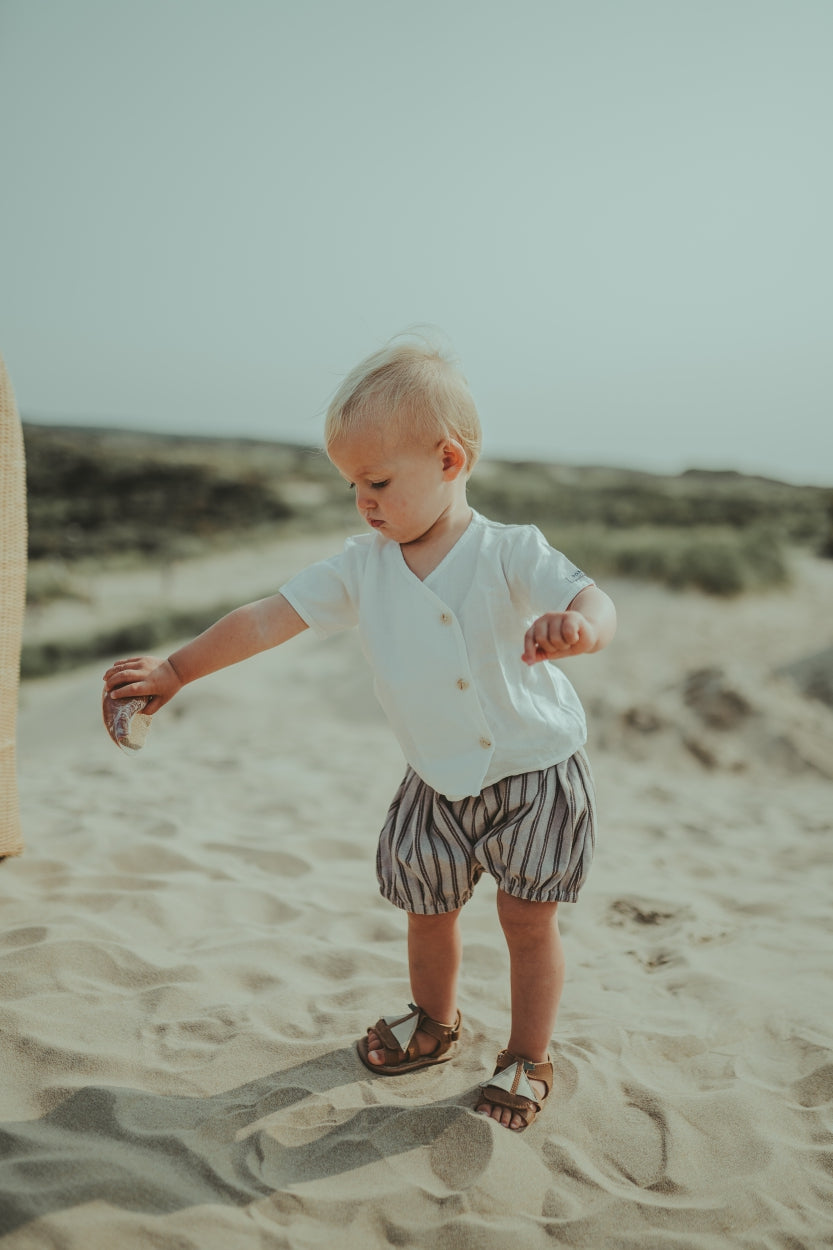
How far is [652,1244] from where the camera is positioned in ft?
5.47

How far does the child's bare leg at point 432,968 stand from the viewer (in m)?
2.14

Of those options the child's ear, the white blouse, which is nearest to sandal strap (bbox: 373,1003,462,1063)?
the white blouse

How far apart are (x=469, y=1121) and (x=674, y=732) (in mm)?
4176

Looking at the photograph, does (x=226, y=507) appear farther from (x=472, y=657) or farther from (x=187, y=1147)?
(x=187, y=1147)

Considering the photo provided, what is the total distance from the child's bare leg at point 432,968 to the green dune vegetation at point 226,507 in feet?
26.0

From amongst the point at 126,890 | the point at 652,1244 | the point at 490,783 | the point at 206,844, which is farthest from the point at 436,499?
the point at 206,844

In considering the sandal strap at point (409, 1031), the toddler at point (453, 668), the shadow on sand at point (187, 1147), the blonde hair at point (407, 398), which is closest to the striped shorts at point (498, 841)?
the toddler at point (453, 668)

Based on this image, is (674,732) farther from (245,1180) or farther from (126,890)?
(245,1180)

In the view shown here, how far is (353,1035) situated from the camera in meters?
2.32

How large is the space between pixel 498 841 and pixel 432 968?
429mm

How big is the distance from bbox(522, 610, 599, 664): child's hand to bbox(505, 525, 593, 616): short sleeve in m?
0.15

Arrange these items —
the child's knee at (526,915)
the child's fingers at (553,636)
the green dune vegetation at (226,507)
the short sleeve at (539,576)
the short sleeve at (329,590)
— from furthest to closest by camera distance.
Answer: the green dune vegetation at (226,507) < the short sleeve at (329,590) < the child's knee at (526,915) < the short sleeve at (539,576) < the child's fingers at (553,636)

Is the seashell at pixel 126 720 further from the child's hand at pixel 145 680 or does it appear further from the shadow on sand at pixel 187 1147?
the shadow on sand at pixel 187 1147

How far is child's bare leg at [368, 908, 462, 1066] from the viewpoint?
214 cm
